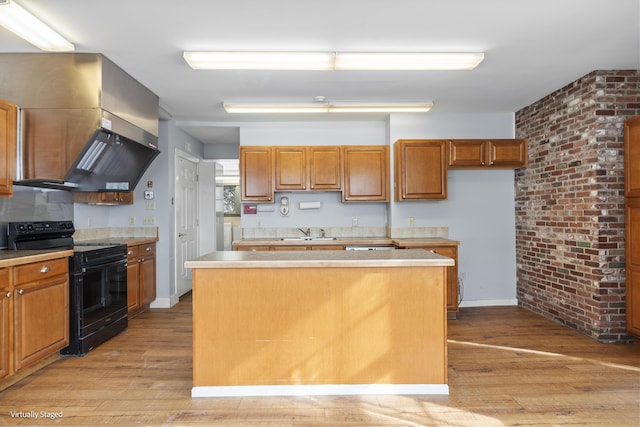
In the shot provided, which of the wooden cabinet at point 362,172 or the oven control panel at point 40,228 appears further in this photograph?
the wooden cabinet at point 362,172

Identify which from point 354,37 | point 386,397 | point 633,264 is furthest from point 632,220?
point 354,37

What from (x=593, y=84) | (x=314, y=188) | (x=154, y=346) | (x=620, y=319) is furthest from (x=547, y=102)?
(x=154, y=346)

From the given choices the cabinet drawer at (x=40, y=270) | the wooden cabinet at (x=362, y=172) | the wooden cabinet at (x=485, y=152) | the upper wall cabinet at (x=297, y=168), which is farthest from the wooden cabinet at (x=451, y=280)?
the cabinet drawer at (x=40, y=270)

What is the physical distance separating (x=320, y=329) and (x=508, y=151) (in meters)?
3.59

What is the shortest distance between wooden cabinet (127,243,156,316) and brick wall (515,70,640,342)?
479cm

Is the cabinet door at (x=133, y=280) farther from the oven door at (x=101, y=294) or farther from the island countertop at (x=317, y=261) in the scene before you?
the island countertop at (x=317, y=261)

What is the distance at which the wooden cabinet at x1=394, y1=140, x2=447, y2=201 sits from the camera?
16.0ft

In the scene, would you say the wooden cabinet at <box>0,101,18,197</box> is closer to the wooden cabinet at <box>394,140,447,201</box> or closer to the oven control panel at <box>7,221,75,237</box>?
the oven control panel at <box>7,221,75,237</box>

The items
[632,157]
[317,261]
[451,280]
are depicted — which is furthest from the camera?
[451,280]

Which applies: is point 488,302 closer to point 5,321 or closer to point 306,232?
point 306,232

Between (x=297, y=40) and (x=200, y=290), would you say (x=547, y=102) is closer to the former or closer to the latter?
(x=297, y=40)

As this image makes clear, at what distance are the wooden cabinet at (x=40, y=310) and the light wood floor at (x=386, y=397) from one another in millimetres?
223

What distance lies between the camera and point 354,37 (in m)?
3.02

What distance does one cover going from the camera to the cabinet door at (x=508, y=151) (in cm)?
485
